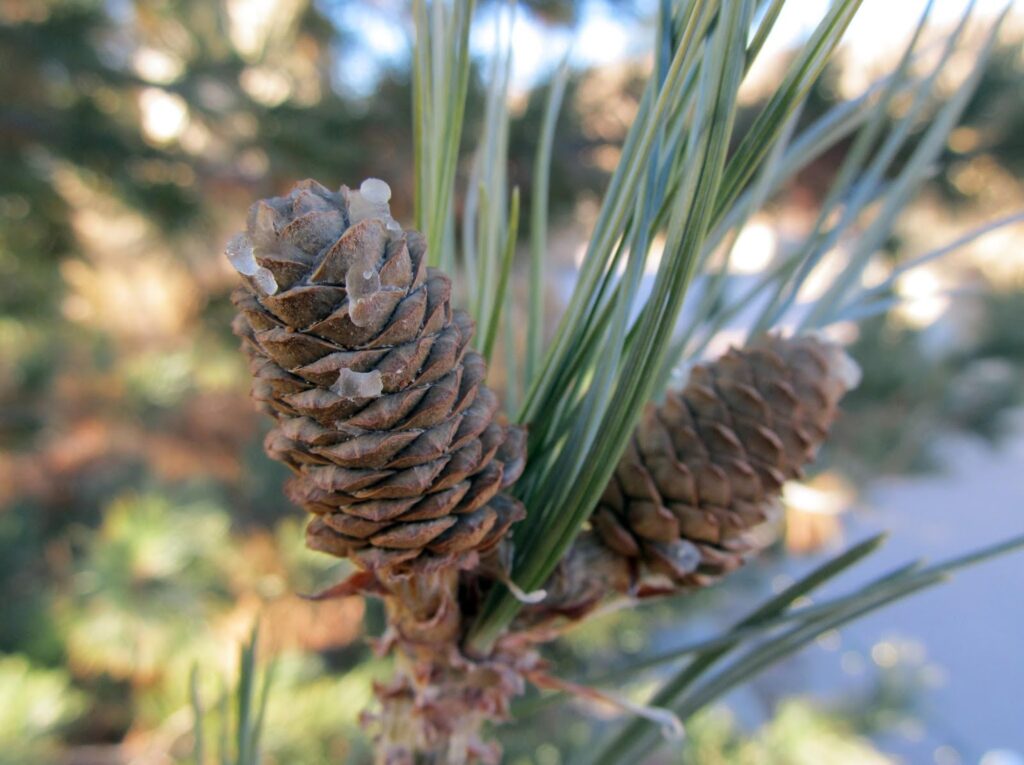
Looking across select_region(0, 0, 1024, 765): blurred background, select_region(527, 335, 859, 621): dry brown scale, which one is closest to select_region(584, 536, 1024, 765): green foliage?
select_region(527, 335, 859, 621): dry brown scale

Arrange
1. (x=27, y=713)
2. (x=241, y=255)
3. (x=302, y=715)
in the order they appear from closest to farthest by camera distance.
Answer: (x=241, y=255) → (x=27, y=713) → (x=302, y=715)

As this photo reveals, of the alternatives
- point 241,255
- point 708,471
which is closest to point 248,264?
point 241,255

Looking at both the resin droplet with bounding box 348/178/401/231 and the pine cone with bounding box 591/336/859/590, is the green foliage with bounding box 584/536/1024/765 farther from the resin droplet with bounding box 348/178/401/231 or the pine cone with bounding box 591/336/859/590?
the resin droplet with bounding box 348/178/401/231

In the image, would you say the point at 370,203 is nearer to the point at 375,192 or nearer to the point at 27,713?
the point at 375,192

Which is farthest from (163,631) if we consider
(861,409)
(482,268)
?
(861,409)

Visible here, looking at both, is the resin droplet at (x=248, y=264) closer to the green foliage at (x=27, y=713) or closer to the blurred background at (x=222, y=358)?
the blurred background at (x=222, y=358)

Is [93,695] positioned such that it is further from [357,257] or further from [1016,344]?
[1016,344]

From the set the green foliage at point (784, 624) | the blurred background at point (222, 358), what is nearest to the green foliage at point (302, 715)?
the blurred background at point (222, 358)
